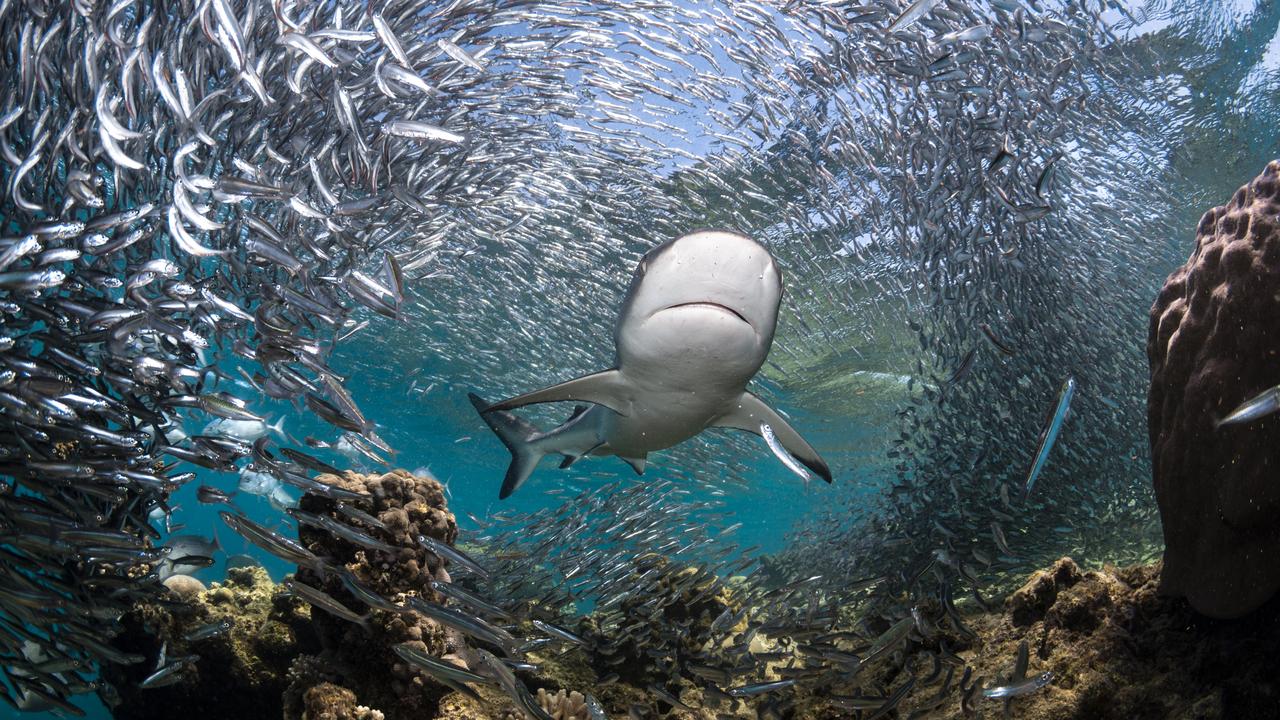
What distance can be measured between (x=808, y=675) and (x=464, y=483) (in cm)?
4930

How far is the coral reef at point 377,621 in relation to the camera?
4766mm

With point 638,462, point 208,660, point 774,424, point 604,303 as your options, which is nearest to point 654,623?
point 638,462

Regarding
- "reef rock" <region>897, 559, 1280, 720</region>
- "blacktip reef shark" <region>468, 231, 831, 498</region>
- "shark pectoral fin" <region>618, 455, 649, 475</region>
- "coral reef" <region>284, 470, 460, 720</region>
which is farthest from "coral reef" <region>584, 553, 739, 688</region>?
"reef rock" <region>897, 559, 1280, 720</region>

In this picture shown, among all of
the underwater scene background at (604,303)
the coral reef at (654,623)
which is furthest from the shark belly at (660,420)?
the coral reef at (654,623)

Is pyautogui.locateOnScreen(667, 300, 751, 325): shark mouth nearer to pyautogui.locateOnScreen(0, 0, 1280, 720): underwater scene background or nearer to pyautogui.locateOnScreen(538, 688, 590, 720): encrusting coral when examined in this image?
pyautogui.locateOnScreen(0, 0, 1280, 720): underwater scene background

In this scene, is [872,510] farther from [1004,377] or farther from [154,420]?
[154,420]

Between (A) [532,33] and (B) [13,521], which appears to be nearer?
(B) [13,521]

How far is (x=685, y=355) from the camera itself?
14.8ft

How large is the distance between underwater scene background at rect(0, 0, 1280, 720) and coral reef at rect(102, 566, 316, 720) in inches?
2.0

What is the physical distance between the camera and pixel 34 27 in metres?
4.52

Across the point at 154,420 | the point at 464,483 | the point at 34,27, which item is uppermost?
the point at 464,483

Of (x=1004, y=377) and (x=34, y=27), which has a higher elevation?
(x=34, y=27)

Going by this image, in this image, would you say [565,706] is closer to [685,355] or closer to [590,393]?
[590,393]

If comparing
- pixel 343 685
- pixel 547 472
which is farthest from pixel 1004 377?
pixel 547 472
